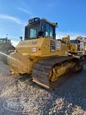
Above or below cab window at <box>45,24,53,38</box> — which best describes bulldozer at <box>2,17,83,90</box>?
below

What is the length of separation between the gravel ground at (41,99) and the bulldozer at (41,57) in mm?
342

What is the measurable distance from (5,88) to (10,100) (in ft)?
3.27

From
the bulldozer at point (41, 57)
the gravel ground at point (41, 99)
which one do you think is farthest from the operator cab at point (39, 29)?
the gravel ground at point (41, 99)

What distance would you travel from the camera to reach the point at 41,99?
3.71 m

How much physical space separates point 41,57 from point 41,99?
1624 mm

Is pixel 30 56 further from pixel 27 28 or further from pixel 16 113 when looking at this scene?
pixel 16 113

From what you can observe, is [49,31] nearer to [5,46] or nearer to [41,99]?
[41,99]

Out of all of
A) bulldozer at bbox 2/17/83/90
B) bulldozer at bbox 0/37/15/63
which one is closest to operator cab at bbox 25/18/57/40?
bulldozer at bbox 2/17/83/90

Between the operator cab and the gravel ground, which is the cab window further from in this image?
the gravel ground

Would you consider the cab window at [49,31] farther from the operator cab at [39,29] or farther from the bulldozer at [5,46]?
the bulldozer at [5,46]

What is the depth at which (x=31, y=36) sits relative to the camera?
218 inches

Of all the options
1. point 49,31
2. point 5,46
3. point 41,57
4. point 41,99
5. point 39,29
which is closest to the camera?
point 41,99

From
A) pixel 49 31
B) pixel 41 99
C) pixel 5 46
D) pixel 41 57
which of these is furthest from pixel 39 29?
pixel 5 46

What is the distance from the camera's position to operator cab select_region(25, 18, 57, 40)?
5.05 m
